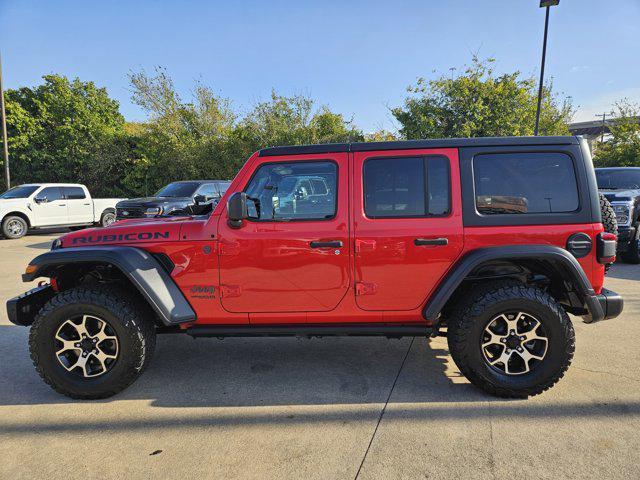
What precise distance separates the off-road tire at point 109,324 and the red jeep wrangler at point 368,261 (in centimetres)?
1

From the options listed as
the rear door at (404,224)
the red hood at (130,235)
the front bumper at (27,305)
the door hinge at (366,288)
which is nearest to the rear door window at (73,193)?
the front bumper at (27,305)

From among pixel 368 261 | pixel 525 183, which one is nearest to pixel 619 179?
pixel 525 183

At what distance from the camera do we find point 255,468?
2232mm

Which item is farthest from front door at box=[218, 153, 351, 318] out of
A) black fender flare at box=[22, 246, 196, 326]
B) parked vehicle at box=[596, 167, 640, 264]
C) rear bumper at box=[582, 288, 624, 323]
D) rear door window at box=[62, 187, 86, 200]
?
rear door window at box=[62, 187, 86, 200]

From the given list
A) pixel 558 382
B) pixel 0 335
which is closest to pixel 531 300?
pixel 558 382

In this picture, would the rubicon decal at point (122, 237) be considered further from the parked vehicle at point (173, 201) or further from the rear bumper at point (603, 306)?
the parked vehicle at point (173, 201)

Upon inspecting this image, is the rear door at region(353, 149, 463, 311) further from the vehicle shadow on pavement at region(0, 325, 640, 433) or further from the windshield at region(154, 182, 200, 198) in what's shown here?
the windshield at region(154, 182, 200, 198)

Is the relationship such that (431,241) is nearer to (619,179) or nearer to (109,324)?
(109,324)

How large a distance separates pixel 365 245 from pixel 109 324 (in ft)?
6.58

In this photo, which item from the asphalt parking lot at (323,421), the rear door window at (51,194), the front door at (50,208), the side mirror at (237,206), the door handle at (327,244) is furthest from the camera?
the rear door window at (51,194)

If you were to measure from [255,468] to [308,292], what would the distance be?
3.98 ft

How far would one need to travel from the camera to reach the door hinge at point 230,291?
3.03 metres

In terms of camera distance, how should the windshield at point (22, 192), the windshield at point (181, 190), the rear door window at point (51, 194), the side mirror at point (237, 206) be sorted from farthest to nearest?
1. the rear door window at point (51, 194)
2. the windshield at point (22, 192)
3. the windshield at point (181, 190)
4. the side mirror at point (237, 206)

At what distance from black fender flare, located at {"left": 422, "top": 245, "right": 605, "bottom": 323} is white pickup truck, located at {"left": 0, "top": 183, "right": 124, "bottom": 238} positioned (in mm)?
11081
